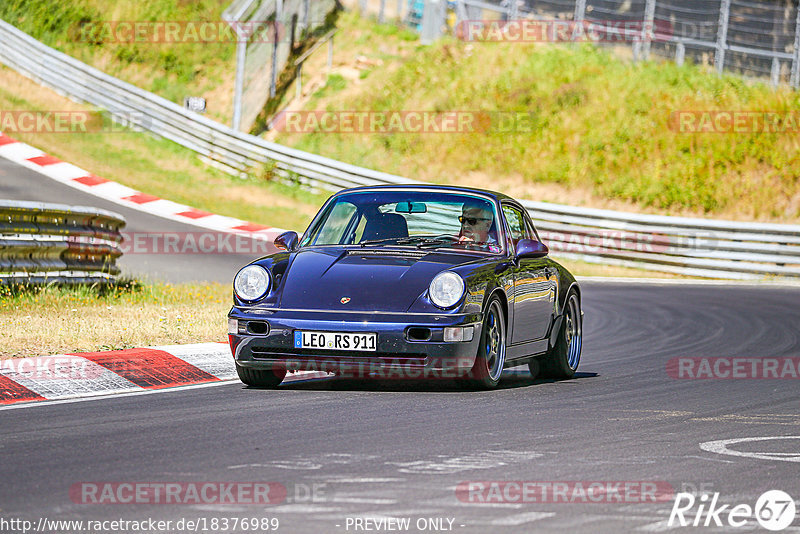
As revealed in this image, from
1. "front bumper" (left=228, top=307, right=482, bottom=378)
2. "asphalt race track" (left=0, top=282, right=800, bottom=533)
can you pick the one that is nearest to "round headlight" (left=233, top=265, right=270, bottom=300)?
"front bumper" (left=228, top=307, right=482, bottom=378)

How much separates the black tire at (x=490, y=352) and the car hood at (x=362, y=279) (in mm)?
414

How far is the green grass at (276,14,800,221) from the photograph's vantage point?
2678cm

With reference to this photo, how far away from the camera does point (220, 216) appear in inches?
926

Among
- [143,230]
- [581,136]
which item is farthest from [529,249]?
[581,136]

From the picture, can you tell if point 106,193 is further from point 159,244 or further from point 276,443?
point 276,443

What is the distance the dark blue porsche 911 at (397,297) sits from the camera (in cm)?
795

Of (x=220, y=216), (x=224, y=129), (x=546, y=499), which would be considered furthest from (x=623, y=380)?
(x=224, y=129)

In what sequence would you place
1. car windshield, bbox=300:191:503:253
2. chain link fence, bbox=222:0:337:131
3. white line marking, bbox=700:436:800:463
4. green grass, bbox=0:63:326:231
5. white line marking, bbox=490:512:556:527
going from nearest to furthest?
white line marking, bbox=490:512:556:527, white line marking, bbox=700:436:800:463, car windshield, bbox=300:191:503:253, green grass, bbox=0:63:326:231, chain link fence, bbox=222:0:337:131

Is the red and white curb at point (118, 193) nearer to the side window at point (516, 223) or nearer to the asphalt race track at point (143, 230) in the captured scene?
the asphalt race track at point (143, 230)

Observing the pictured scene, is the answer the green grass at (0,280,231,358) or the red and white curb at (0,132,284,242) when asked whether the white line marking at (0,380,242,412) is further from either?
the red and white curb at (0,132,284,242)

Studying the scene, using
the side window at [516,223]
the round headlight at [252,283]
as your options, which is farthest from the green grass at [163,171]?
the round headlight at [252,283]

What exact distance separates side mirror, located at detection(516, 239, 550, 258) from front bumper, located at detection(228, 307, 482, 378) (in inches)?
41.6

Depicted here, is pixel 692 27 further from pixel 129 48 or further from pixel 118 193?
pixel 129 48

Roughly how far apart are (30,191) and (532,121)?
13.0m
